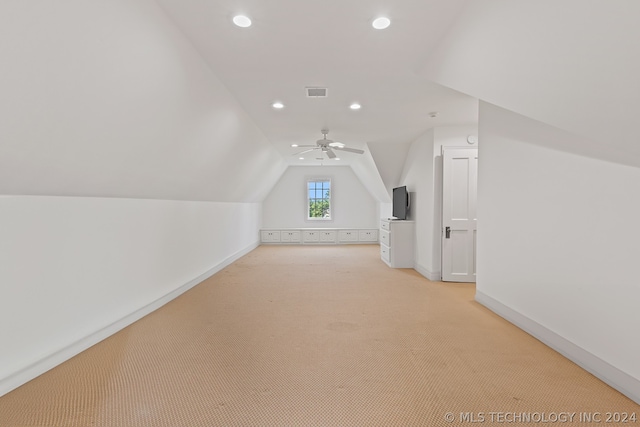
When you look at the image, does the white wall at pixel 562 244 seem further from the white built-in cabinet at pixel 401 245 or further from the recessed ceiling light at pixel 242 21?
the recessed ceiling light at pixel 242 21

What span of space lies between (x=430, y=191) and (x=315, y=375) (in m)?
4.16

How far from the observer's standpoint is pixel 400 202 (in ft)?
22.8

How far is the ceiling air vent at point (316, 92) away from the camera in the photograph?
373 cm

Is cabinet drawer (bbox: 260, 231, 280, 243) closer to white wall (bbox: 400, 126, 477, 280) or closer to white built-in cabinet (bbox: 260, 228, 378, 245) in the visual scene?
white built-in cabinet (bbox: 260, 228, 378, 245)

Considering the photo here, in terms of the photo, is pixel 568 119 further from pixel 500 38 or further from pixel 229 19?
pixel 229 19

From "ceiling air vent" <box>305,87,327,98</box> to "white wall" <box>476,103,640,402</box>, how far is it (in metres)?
2.04

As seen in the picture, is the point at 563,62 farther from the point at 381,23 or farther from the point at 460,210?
the point at 460,210

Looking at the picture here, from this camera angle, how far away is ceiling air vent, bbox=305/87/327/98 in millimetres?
3732

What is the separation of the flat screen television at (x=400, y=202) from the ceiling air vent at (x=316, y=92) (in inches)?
137

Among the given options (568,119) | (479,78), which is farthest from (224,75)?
(568,119)

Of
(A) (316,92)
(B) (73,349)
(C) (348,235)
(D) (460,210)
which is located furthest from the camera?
(C) (348,235)

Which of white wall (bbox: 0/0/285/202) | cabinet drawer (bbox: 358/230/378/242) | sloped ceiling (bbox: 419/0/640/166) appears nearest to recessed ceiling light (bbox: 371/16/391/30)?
sloped ceiling (bbox: 419/0/640/166)

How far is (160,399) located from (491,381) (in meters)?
2.36

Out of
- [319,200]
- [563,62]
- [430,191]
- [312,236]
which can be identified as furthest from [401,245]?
[563,62]
